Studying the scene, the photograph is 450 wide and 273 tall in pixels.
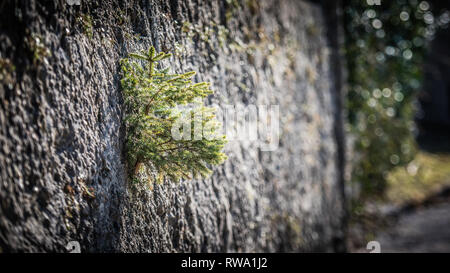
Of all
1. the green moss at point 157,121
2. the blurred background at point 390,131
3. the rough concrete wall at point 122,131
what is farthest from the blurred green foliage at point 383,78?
the green moss at point 157,121

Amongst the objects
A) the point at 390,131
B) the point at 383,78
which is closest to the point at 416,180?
the point at 390,131

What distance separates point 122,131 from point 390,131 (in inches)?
205

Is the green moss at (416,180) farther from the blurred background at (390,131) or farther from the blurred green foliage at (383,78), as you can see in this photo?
the blurred green foliage at (383,78)

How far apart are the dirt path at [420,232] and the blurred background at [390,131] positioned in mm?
10

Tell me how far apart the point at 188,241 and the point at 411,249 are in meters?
3.13

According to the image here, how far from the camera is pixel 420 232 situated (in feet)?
14.9

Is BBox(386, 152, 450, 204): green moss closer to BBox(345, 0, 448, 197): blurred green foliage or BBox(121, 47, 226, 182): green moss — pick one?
BBox(345, 0, 448, 197): blurred green foliage

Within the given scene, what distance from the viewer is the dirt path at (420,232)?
4062 mm

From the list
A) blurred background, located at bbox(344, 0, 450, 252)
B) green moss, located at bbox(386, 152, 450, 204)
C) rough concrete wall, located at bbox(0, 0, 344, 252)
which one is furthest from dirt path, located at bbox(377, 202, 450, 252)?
rough concrete wall, located at bbox(0, 0, 344, 252)

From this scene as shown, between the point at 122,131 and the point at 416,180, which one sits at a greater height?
the point at 122,131

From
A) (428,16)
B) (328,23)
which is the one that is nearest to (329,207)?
(328,23)

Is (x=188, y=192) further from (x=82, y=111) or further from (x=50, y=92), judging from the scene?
(x=50, y=92)

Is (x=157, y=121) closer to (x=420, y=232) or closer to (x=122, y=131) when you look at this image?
(x=122, y=131)

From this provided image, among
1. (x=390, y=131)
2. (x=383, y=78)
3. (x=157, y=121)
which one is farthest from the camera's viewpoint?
(x=390, y=131)
